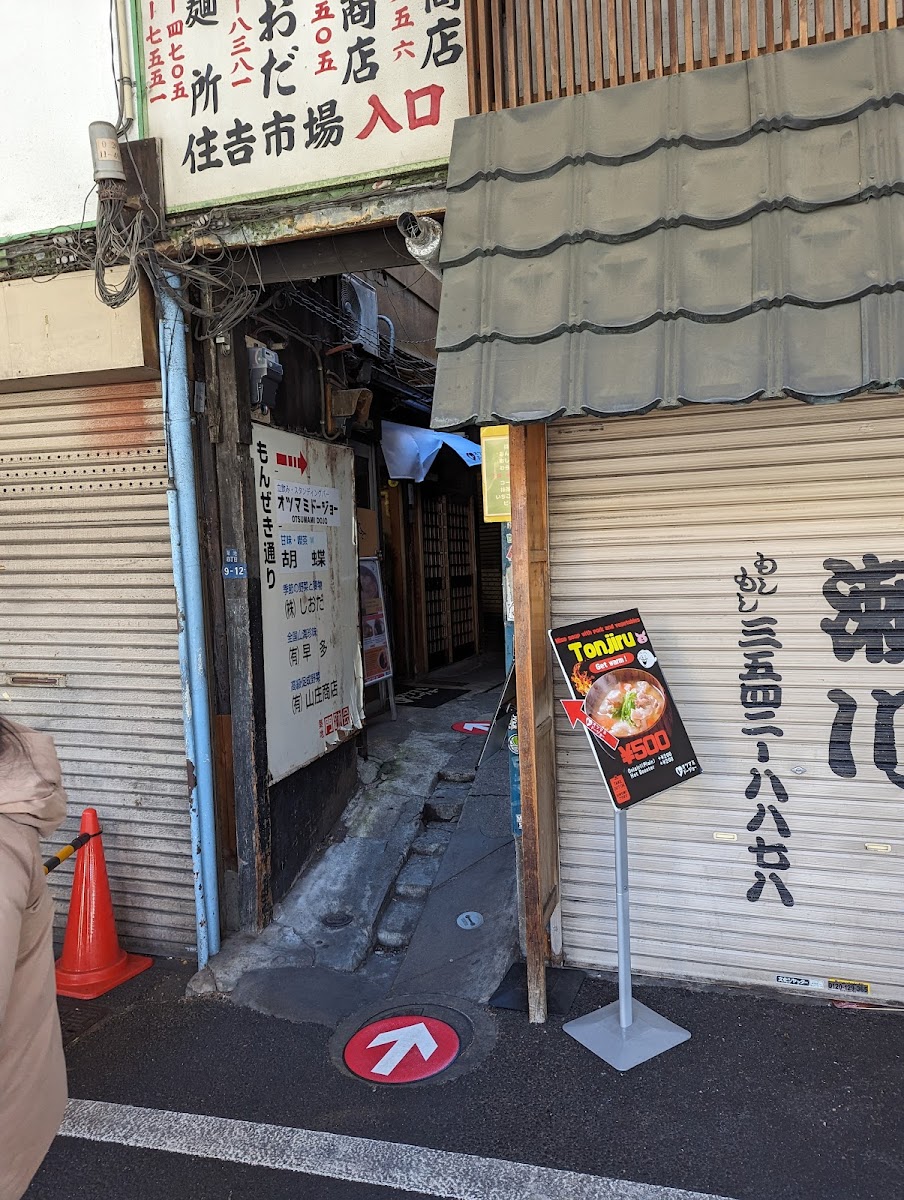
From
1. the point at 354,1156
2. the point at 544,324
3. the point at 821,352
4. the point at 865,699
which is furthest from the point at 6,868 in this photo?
the point at 865,699

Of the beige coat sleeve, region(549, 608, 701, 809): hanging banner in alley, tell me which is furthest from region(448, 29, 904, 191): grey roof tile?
the beige coat sleeve

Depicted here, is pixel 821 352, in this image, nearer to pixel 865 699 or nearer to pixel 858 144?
pixel 858 144

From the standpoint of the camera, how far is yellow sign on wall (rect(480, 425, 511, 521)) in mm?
4863

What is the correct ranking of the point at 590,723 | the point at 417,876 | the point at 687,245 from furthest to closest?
the point at 417,876 → the point at 590,723 → the point at 687,245

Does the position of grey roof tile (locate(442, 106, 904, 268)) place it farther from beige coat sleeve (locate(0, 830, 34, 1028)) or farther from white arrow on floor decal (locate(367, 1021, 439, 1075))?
white arrow on floor decal (locate(367, 1021, 439, 1075))

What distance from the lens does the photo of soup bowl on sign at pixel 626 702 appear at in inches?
164

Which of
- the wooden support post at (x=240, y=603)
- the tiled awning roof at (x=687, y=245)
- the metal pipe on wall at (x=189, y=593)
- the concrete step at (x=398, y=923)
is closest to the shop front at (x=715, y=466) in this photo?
the tiled awning roof at (x=687, y=245)

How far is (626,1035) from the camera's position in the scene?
14.0 feet

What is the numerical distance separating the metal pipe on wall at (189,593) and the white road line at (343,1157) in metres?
1.41

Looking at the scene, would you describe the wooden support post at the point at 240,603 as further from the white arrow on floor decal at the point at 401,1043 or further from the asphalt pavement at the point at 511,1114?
the white arrow on floor decal at the point at 401,1043

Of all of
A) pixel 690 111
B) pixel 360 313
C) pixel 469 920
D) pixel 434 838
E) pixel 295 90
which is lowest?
pixel 469 920

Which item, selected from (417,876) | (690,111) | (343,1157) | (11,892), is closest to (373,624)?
(417,876)

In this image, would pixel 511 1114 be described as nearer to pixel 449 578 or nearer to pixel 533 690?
pixel 533 690

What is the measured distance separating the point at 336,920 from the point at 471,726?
2986mm
